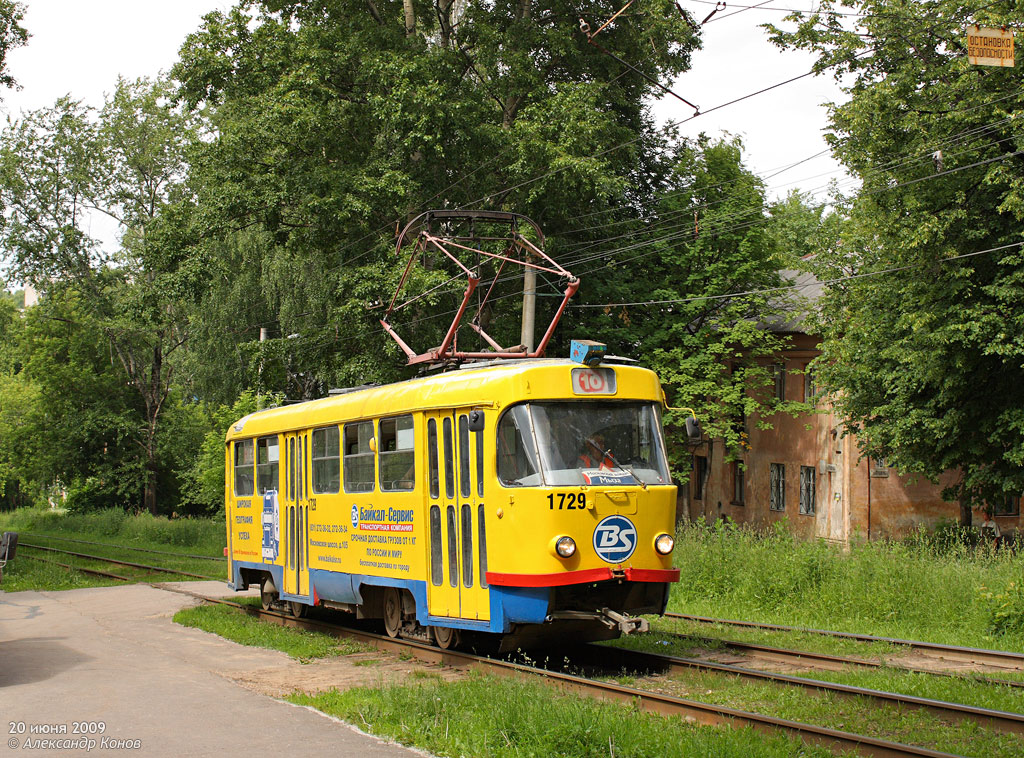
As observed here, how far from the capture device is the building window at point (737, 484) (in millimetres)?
38344

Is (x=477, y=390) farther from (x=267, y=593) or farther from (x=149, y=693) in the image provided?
(x=267, y=593)

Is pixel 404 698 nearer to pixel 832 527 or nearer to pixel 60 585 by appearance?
pixel 60 585

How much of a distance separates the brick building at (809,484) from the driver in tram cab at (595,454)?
834 inches

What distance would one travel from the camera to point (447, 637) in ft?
37.7

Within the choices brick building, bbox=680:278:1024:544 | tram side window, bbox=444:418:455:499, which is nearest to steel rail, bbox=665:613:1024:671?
tram side window, bbox=444:418:455:499

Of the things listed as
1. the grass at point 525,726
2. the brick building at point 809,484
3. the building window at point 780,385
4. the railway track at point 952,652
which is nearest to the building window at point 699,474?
the brick building at point 809,484

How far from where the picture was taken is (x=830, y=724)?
786 cm

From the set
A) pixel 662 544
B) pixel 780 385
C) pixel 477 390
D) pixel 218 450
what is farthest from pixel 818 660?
pixel 780 385

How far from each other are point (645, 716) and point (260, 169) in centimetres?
2233

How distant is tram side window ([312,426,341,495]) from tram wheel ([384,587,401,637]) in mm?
1499

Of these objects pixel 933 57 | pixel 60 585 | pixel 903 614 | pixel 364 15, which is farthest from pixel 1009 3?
pixel 60 585

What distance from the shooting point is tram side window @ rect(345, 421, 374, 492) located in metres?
12.6

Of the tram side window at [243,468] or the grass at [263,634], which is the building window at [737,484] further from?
the grass at [263,634]

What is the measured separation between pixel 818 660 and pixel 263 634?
283 inches
